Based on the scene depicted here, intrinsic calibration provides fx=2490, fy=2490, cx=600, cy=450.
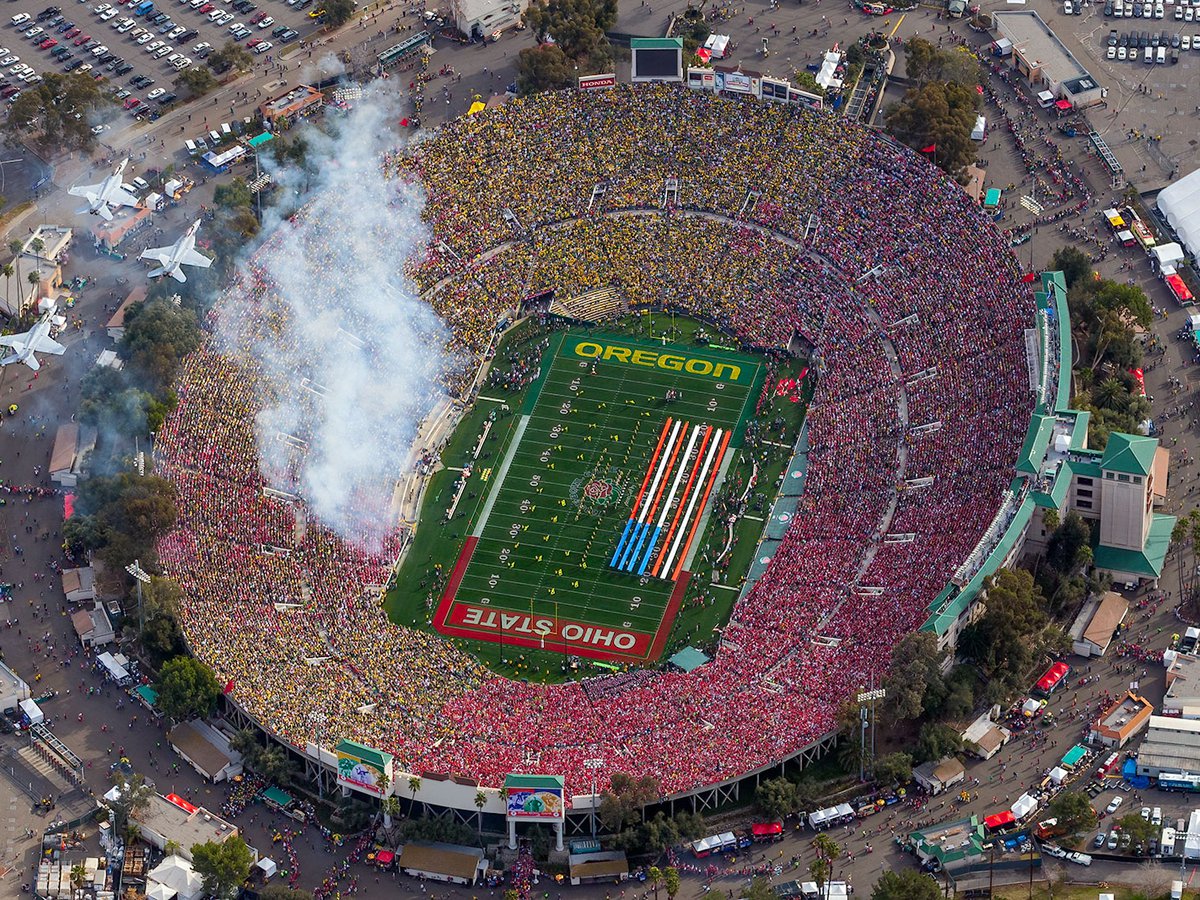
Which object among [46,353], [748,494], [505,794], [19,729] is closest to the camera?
[505,794]

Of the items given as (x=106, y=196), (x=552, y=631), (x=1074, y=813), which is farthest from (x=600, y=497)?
(x=106, y=196)

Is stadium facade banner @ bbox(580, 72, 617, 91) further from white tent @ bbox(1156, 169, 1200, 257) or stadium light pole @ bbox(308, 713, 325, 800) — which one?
stadium light pole @ bbox(308, 713, 325, 800)

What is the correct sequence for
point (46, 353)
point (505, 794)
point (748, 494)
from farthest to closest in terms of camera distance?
point (46, 353)
point (748, 494)
point (505, 794)

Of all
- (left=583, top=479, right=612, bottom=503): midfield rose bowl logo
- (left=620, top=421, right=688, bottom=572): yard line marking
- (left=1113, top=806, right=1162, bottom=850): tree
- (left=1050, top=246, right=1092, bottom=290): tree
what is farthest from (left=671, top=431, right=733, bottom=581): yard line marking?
(left=1113, top=806, right=1162, bottom=850): tree

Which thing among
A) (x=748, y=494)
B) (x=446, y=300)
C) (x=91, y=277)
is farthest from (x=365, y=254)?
(x=748, y=494)

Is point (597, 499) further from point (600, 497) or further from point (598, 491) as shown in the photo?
point (598, 491)

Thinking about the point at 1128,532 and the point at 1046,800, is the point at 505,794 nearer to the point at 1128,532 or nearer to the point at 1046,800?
the point at 1046,800

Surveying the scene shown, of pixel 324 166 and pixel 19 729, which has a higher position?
pixel 324 166

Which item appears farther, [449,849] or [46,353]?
[46,353]
